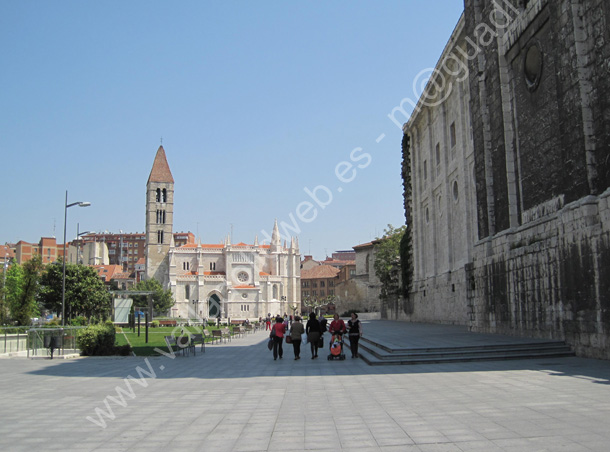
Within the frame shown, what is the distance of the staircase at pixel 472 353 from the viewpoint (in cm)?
1355

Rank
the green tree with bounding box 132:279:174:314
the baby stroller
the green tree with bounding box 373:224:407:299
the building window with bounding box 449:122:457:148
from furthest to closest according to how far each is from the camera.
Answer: the green tree with bounding box 132:279:174:314, the green tree with bounding box 373:224:407:299, the building window with bounding box 449:122:457:148, the baby stroller

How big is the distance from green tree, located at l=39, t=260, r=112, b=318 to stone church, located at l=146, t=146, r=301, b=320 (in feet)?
182

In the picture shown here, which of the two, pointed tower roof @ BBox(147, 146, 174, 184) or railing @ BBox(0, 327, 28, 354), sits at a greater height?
pointed tower roof @ BBox(147, 146, 174, 184)

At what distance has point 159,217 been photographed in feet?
371

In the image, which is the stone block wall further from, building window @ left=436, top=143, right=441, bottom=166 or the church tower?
the church tower

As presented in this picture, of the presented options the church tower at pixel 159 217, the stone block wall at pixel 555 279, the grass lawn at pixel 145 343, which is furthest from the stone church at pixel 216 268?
the stone block wall at pixel 555 279

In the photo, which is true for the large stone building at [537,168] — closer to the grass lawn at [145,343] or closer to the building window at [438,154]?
the building window at [438,154]

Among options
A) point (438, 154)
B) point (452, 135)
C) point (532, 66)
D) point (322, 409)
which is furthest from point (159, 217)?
point (322, 409)

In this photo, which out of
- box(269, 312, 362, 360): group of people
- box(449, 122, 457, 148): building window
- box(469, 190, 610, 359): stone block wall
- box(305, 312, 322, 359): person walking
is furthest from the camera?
box(449, 122, 457, 148): building window

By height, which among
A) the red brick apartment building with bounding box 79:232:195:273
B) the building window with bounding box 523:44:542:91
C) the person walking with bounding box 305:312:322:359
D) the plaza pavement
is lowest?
the plaza pavement

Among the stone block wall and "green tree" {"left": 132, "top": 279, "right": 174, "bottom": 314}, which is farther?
"green tree" {"left": 132, "top": 279, "right": 174, "bottom": 314}

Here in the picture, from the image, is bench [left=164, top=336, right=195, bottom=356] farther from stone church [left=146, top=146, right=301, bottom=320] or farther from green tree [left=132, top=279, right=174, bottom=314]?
stone church [left=146, top=146, right=301, bottom=320]

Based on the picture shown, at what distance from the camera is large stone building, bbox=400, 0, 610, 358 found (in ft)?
44.8

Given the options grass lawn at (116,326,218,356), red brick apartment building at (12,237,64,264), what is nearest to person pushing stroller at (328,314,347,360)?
grass lawn at (116,326,218,356)
